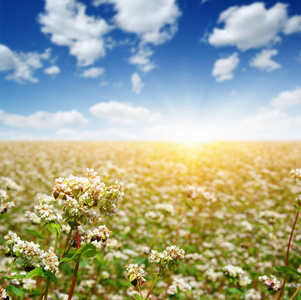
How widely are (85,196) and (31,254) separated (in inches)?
29.1

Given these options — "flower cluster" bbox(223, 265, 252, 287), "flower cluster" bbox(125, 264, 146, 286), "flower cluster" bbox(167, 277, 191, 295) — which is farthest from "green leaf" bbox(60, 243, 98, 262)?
"flower cluster" bbox(223, 265, 252, 287)

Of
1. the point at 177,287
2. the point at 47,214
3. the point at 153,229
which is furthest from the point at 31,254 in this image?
the point at 153,229

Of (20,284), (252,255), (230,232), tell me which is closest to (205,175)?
(230,232)

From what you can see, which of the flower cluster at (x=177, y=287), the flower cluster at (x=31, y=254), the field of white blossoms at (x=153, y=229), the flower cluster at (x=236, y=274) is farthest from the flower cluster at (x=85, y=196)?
the flower cluster at (x=236, y=274)

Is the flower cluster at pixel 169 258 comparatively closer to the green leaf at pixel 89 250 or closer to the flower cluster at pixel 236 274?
the green leaf at pixel 89 250

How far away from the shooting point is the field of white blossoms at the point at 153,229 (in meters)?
1.97

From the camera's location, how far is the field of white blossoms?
197 cm

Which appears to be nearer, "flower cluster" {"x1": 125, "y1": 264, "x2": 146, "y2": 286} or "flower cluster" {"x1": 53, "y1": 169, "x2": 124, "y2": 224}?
"flower cluster" {"x1": 53, "y1": 169, "x2": 124, "y2": 224}

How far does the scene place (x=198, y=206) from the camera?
13.5 meters

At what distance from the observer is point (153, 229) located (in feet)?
31.6

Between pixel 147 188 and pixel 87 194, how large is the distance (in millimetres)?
14045

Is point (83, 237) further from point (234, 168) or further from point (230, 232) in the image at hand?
point (234, 168)

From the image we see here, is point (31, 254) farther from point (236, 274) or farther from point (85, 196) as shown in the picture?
point (236, 274)

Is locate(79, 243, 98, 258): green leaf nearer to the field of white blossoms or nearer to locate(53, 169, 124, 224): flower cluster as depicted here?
the field of white blossoms
